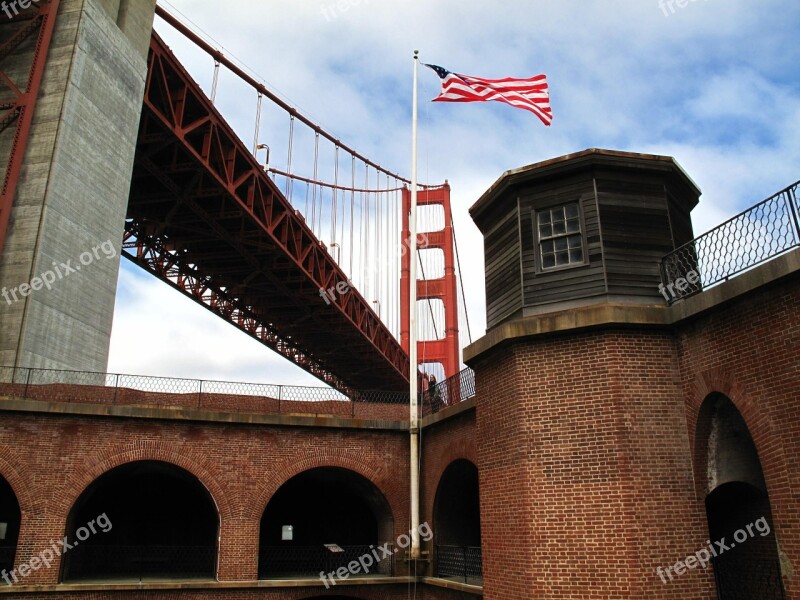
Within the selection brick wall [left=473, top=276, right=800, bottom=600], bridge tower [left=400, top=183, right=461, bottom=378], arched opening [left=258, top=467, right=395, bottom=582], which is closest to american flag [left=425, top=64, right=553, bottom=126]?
brick wall [left=473, top=276, right=800, bottom=600]

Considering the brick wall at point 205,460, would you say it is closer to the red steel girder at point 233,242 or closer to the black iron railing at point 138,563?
the black iron railing at point 138,563

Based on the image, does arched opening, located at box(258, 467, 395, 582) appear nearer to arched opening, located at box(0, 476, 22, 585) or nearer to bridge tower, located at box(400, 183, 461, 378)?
arched opening, located at box(0, 476, 22, 585)

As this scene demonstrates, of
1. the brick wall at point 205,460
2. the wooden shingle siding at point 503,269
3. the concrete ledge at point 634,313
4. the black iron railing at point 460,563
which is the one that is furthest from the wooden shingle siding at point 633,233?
the brick wall at point 205,460

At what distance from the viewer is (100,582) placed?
13930mm

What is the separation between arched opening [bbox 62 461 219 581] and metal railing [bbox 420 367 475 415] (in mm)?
5593

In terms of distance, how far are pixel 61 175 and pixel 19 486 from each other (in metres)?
6.46

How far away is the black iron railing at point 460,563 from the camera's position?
539 inches

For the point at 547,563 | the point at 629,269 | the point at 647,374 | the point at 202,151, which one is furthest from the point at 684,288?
the point at 202,151

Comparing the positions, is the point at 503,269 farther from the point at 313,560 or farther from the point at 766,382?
the point at 313,560

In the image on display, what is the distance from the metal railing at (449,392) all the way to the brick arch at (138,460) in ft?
16.8

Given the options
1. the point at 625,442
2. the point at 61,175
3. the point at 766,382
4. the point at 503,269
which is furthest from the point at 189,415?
the point at 766,382

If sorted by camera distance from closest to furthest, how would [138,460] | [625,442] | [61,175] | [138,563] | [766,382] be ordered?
1. [766,382]
2. [625,442]
3. [138,460]
4. [61,175]
5. [138,563]

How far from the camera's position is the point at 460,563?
14.3 metres

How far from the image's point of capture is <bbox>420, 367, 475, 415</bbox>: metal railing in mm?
14059
